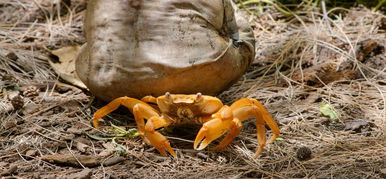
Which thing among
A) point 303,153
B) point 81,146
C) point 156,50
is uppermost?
point 156,50

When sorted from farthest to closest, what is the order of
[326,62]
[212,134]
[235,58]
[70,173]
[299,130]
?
1. [326,62]
2. [235,58]
3. [299,130]
4. [212,134]
5. [70,173]

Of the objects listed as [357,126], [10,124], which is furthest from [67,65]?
[357,126]

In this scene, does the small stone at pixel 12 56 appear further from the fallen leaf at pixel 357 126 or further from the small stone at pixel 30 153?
the fallen leaf at pixel 357 126

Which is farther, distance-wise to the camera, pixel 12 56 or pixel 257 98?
pixel 12 56

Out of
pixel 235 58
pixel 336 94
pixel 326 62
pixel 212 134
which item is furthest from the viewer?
pixel 326 62

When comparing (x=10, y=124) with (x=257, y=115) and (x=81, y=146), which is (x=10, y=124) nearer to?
(x=81, y=146)

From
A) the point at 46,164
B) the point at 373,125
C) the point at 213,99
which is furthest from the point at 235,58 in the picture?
the point at 46,164

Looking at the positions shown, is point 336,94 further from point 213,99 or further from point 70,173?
point 70,173
